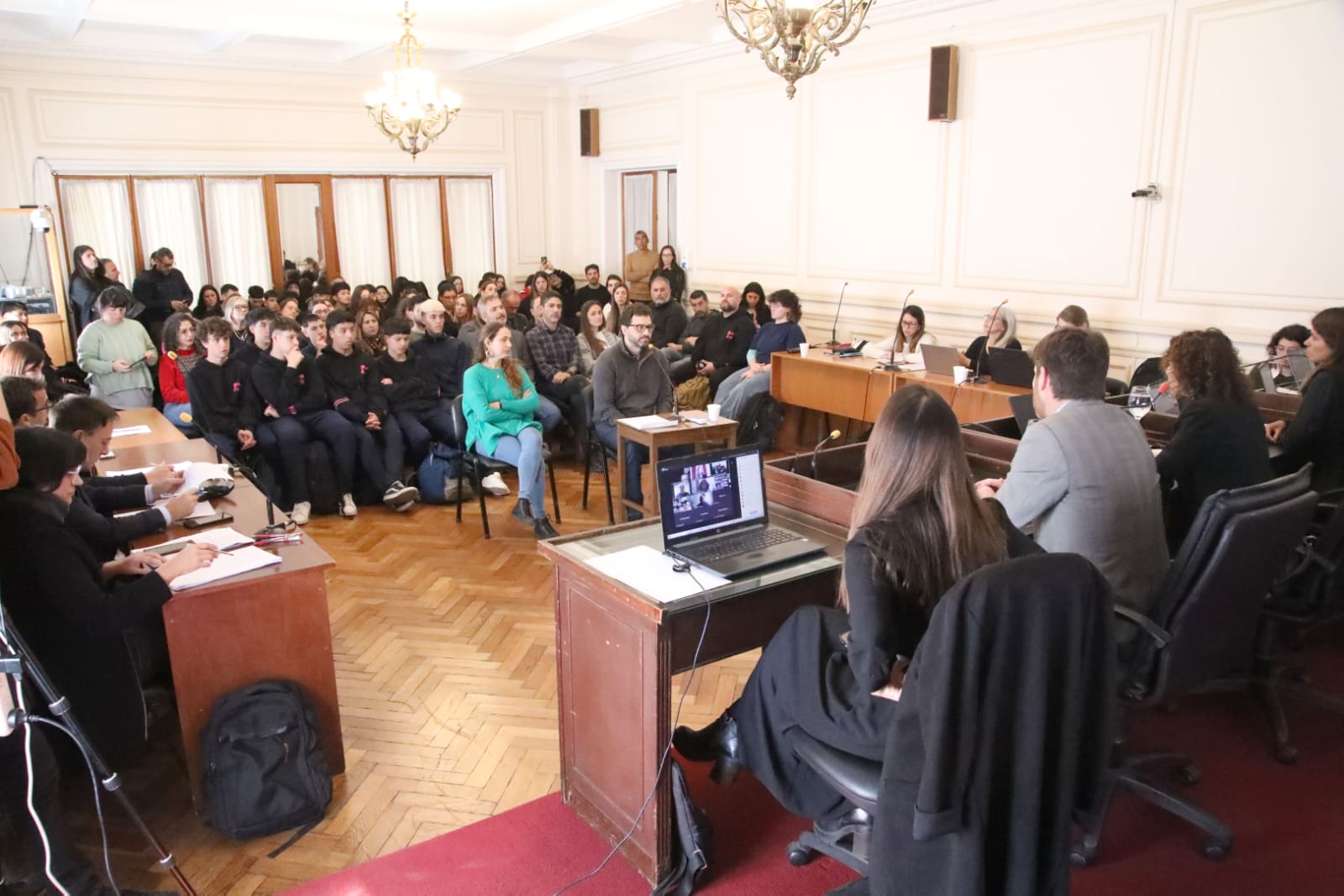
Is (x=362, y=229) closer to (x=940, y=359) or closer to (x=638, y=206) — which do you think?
(x=638, y=206)

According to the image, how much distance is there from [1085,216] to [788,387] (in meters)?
2.10

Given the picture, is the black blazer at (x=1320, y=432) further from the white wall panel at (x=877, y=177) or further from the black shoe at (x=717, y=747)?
the white wall panel at (x=877, y=177)

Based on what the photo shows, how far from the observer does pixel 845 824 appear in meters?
2.02

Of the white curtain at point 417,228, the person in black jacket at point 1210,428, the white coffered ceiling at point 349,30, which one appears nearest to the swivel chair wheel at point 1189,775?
the person in black jacket at point 1210,428

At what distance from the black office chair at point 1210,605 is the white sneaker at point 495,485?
3.81 m

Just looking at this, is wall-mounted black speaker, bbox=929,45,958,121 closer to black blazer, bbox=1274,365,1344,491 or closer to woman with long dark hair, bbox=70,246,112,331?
black blazer, bbox=1274,365,1344,491

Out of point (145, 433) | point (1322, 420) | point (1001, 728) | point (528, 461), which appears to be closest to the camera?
point (1001, 728)

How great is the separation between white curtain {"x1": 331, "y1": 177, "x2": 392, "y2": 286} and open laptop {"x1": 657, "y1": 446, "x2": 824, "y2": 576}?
8022 mm

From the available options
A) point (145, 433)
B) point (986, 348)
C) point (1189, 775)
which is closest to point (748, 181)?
point (986, 348)

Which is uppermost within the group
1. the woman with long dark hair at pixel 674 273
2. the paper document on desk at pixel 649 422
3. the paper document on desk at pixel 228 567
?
the woman with long dark hair at pixel 674 273

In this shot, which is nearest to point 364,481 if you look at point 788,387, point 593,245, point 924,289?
point 788,387

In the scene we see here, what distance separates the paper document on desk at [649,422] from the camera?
15.1 ft

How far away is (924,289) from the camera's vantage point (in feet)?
22.6

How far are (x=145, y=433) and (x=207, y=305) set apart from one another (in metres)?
4.08
